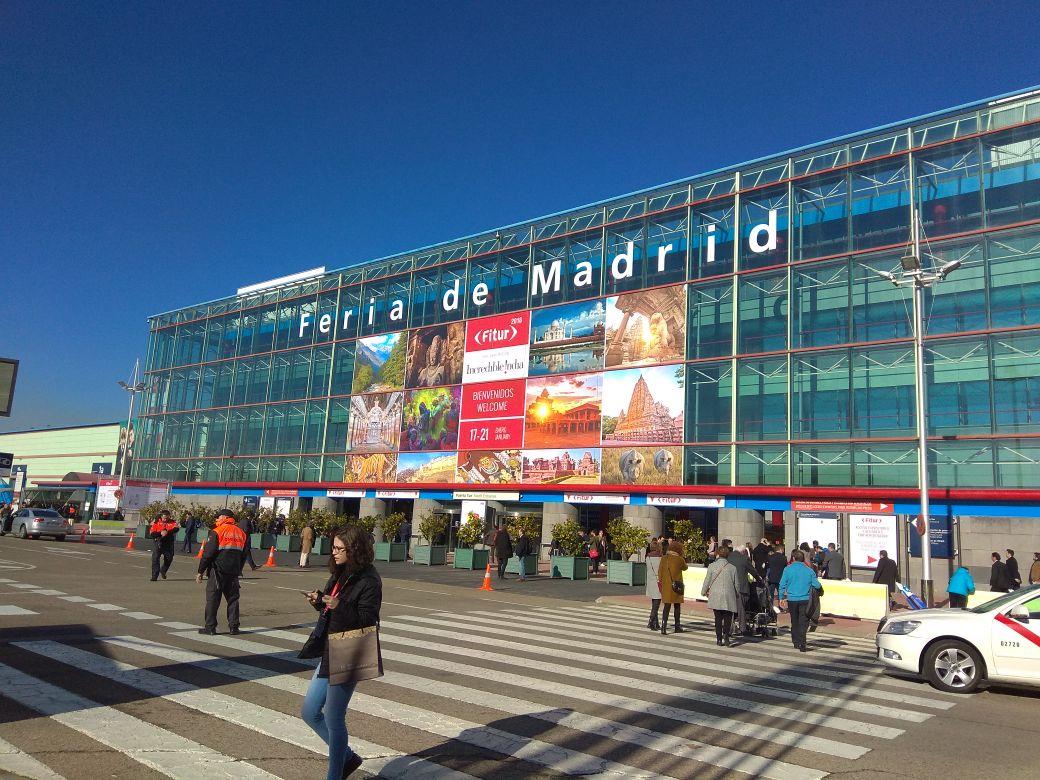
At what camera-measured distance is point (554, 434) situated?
Result: 1668 inches

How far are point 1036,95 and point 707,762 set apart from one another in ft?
112

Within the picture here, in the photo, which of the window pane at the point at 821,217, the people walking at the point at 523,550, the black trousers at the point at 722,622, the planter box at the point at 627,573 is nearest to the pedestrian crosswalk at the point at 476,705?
the black trousers at the point at 722,622

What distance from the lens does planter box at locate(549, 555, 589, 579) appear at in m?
29.7

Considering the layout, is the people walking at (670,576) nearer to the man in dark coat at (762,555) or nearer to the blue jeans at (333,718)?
the man in dark coat at (762,555)

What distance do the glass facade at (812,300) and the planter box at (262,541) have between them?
420 inches

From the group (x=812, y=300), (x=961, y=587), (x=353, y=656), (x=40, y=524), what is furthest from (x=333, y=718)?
(x=40, y=524)

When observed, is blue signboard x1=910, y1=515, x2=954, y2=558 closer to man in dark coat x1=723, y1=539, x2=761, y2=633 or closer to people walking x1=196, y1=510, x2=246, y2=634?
man in dark coat x1=723, y1=539, x2=761, y2=633

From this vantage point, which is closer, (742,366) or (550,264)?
(742,366)

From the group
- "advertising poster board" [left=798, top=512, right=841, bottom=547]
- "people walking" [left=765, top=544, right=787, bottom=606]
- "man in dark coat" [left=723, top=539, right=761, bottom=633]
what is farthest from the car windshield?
"advertising poster board" [left=798, top=512, right=841, bottom=547]

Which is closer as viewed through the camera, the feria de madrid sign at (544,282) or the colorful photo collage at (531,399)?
the feria de madrid sign at (544,282)

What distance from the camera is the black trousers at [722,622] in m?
13.9

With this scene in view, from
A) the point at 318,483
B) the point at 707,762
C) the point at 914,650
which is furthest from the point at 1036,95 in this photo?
the point at 318,483

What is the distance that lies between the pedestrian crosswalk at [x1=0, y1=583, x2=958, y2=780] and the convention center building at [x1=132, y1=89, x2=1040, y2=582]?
1445 centimetres

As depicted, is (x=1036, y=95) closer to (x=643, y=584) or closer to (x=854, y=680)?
(x=643, y=584)
